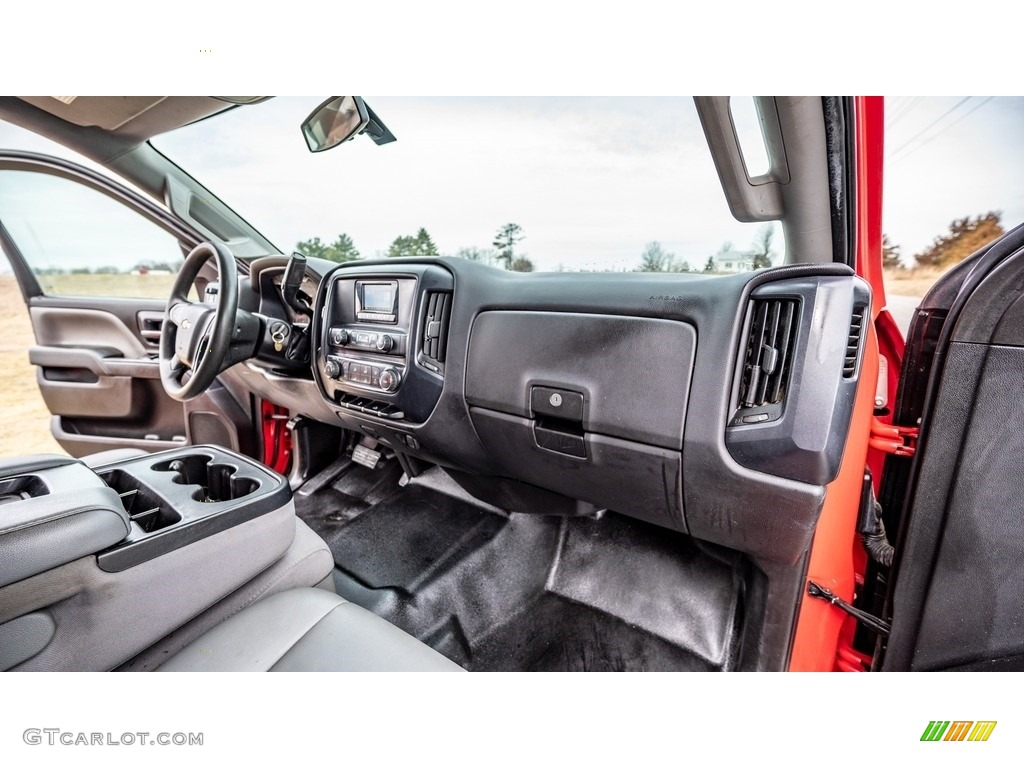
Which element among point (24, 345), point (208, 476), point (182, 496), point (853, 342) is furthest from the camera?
point (24, 345)

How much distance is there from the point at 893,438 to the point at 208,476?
4.67 ft

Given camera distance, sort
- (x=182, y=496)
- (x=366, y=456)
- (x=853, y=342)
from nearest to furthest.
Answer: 1. (x=853, y=342)
2. (x=182, y=496)
3. (x=366, y=456)

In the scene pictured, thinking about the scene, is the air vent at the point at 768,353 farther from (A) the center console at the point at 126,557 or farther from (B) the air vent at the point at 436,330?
(A) the center console at the point at 126,557

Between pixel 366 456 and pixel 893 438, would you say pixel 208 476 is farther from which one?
pixel 893 438

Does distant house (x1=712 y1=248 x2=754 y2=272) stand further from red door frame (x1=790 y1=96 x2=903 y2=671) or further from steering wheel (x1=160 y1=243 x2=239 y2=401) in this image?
steering wheel (x1=160 y1=243 x2=239 y2=401)

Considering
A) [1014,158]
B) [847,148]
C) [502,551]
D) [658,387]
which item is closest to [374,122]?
[658,387]

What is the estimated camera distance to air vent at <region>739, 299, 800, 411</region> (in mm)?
761

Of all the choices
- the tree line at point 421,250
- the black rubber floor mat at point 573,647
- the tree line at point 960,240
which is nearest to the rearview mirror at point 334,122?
the tree line at point 421,250

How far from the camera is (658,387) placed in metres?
0.89

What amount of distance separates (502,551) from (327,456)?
3.05 ft

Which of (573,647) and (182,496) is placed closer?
(182,496)

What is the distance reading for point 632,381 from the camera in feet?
3.01

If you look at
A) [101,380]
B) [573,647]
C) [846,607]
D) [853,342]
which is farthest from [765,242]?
[101,380]

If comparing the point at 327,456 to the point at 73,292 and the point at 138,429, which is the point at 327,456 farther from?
the point at 73,292
